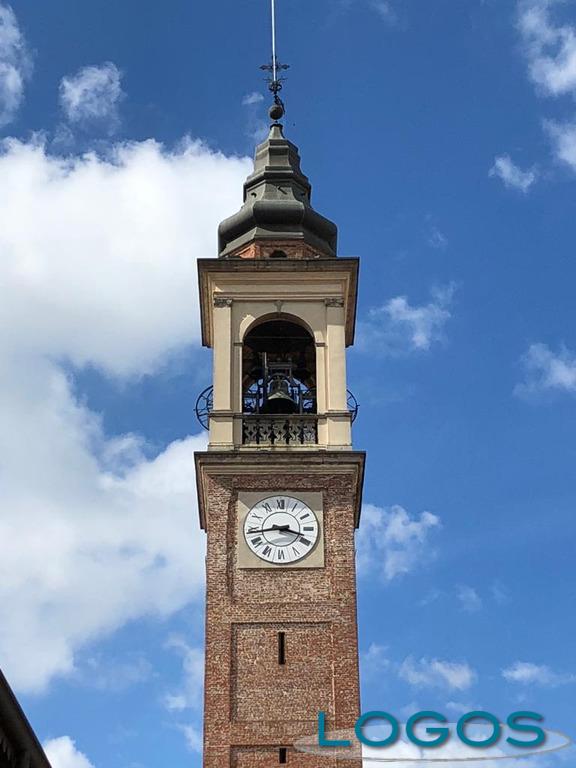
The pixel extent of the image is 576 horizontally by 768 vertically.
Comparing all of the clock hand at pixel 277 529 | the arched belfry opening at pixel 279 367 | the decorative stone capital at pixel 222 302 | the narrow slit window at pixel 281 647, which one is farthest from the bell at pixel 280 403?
the narrow slit window at pixel 281 647

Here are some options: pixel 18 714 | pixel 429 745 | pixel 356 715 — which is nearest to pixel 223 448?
pixel 356 715

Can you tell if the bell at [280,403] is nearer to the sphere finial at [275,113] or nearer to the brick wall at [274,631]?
the brick wall at [274,631]

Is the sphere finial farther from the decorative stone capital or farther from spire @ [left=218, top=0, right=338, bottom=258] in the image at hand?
the decorative stone capital

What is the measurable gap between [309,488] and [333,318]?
4351 mm

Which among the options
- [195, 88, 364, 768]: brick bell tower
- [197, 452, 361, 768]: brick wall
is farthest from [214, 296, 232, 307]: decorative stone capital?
[197, 452, 361, 768]: brick wall

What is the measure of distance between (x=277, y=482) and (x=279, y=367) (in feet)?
12.1

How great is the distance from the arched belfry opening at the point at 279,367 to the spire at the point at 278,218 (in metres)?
1.85

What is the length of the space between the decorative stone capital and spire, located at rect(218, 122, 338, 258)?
76.4 inches

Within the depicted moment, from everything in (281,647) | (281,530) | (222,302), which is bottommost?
(281,647)

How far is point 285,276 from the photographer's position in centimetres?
3338

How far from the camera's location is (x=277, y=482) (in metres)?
30.7

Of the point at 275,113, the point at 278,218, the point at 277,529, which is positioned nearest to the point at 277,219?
the point at 278,218

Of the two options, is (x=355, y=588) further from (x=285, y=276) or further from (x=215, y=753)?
(x=285, y=276)

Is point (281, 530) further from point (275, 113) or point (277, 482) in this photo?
point (275, 113)
